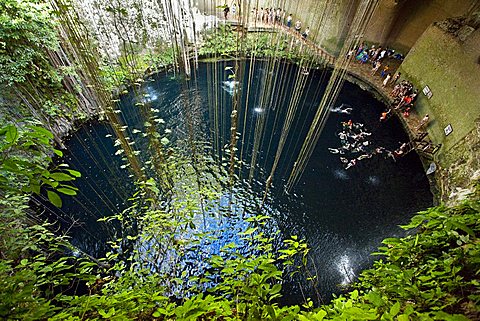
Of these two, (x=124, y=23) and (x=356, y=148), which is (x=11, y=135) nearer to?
(x=356, y=148)

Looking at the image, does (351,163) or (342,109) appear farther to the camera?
(342,109)

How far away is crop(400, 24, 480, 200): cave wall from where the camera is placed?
5.61 metres

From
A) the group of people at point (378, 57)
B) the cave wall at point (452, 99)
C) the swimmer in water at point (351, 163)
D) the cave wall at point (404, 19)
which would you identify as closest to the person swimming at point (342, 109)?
the group of people at point (378, 57)

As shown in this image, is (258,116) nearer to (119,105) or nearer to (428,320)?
(119,105)

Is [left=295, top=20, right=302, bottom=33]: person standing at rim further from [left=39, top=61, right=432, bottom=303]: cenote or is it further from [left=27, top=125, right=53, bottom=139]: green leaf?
[left=27, top=125, right=53, bottom=139]: green leaf

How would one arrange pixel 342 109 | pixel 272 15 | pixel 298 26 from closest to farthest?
pixel 342 109
pixel 272 15
pixel 298 26

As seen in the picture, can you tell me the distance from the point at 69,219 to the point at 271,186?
425 centimetres

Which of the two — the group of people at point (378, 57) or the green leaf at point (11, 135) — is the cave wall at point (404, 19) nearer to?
the group of people at point (378, 57)

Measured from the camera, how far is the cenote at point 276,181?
192 inches

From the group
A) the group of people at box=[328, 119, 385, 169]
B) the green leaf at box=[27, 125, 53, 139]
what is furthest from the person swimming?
the green leaf at box=[27, 125, 53, 139]

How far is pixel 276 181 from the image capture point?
6.03 m

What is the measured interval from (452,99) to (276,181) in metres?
5.03

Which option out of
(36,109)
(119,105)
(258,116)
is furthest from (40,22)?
(258,116)

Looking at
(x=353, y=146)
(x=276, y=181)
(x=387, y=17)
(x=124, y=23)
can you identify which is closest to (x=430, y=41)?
(x=387, y=17)
